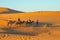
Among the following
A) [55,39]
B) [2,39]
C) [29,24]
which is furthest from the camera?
[29,24]

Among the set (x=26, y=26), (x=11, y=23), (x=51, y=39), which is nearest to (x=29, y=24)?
(x=26, y=26)

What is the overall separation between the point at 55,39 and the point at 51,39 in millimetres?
293

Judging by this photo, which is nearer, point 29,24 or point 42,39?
point 42,39

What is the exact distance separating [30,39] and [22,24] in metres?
14.7

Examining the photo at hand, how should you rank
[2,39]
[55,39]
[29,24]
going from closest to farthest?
1. [2,39]
2. [55,39]
3. [29,24]

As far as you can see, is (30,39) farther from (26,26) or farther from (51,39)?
(26,26)

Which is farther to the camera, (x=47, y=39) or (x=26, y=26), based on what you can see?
(x=26, y=26)

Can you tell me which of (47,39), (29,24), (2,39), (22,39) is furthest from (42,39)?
(29,24)

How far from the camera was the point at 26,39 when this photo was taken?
16.0 m

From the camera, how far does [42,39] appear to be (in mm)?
16562

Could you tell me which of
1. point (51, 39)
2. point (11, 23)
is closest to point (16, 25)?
point (11, 23)

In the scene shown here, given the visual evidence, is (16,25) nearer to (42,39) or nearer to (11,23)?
(11,23)

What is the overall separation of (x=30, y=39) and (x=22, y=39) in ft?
1.90

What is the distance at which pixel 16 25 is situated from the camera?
31.0 metres
